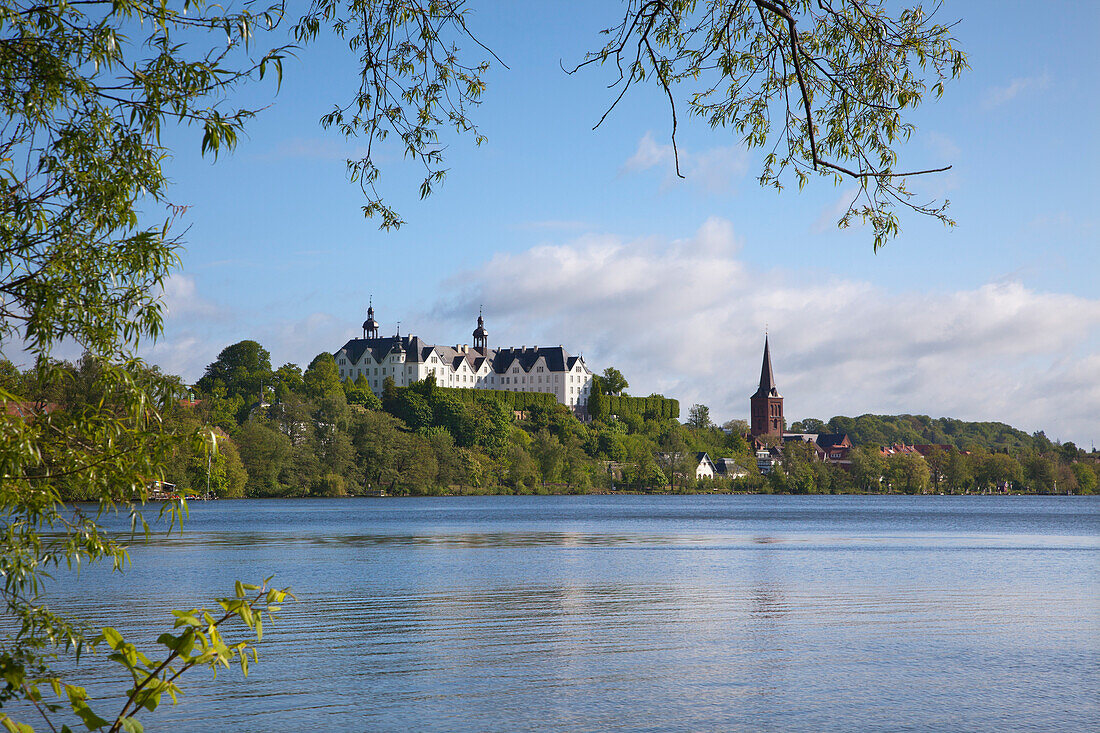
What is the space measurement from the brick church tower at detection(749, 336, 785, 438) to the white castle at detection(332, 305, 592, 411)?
42.9 m

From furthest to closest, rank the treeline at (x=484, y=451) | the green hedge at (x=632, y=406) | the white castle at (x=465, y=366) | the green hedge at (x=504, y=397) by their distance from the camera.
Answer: the white castle at (x=465, y=366), the green hedge at (x=632, y=406), the green hedge at (x=504, y=397), the treeline at (x=484, y=451)

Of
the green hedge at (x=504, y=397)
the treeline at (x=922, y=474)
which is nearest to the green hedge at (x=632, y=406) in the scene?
the green hedge at (x=504, y=397)

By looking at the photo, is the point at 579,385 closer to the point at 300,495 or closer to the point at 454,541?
the point at 300,495

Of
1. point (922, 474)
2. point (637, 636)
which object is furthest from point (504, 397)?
point (637, 636)

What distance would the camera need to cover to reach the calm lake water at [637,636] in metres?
11.8

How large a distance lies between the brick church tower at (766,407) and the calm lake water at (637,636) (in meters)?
153

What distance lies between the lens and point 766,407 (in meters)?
188

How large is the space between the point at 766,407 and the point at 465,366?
61.7 meters

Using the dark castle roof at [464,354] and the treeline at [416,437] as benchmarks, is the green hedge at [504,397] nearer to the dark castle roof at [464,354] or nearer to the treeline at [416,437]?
the treeline at [416,437]

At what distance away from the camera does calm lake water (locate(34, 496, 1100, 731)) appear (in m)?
11.8

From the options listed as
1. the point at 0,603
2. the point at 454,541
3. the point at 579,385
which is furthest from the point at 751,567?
the point at 579,385

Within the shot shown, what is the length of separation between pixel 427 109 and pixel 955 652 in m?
11.9

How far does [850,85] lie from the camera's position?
7.93m

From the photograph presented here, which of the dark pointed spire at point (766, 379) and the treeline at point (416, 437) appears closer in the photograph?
the treeline at point (416, 437)
